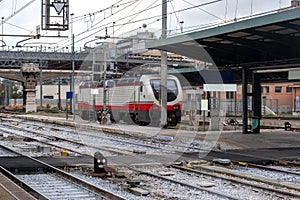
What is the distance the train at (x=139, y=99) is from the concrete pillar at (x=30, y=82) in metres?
28.9

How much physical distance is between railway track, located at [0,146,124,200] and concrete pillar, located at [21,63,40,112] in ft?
164

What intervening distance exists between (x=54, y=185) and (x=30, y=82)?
5528cm

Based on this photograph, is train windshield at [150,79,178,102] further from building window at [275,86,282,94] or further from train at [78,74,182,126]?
building window at [275,86,282,94]

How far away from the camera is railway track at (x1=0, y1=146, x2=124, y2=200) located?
33.0 ft

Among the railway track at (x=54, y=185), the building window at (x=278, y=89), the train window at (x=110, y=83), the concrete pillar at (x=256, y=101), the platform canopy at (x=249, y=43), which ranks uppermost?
the platform canopy at (x=249, y=43)

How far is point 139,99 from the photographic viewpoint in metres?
31.0

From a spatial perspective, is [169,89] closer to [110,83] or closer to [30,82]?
A: [110,83]

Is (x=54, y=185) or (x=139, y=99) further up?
(x=139, y=99)

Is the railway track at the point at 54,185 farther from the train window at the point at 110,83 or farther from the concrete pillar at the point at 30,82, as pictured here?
the concrete pillar at the point at 30,82

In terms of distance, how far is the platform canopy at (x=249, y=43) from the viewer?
52.9 feet

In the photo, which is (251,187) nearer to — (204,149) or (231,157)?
(231,157)

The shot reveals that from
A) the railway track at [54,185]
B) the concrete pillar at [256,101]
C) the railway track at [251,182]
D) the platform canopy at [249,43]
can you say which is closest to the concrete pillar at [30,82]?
the platform canopy at [249,43]

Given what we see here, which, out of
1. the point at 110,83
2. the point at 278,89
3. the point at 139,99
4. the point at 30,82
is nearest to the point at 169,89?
the point at 139,99

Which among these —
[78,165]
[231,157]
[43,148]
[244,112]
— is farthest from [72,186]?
[244,112]
